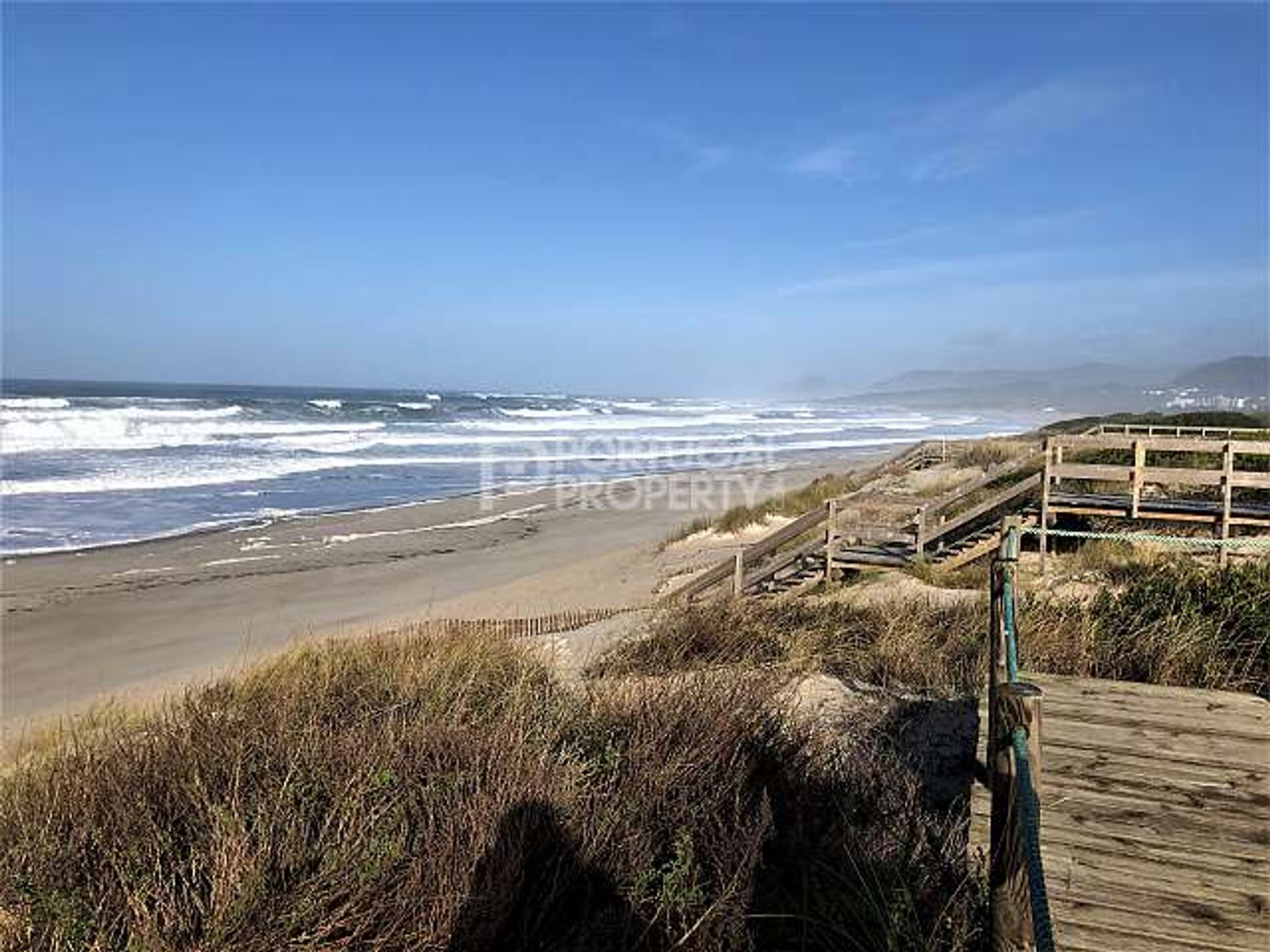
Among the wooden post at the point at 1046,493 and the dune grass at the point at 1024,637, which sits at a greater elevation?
the wooden post at the point at 1046,493

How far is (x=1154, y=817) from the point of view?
334cm

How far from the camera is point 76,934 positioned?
2771 millimetres

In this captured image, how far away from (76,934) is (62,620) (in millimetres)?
11107

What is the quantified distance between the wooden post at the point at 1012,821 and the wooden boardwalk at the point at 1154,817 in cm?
83

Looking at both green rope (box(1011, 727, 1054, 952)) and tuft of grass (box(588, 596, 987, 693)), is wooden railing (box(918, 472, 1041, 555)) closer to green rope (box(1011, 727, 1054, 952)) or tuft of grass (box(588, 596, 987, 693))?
tuft of grass (box(588, 596, 987, 693))

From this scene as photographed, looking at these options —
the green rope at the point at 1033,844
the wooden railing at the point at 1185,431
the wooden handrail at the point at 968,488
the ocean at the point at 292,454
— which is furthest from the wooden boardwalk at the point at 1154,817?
the ocean at the point at 292,454

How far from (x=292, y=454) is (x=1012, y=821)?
36.9m

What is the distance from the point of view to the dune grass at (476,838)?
2.90 metres

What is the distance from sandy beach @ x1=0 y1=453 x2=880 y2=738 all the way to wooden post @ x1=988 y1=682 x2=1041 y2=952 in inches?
349

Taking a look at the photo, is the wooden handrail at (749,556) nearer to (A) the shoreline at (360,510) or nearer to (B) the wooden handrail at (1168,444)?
(B) the wooden handrail at (1168,444)

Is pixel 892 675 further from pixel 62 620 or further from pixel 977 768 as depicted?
pixel 62 620

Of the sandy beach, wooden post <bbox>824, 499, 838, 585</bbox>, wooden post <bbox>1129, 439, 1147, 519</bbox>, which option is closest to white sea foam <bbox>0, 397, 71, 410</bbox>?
the sandy beach

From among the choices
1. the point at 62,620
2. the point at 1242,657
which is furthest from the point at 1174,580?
the point at 62,620

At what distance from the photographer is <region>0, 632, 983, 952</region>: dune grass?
2898mm
